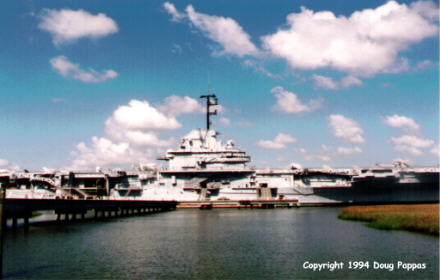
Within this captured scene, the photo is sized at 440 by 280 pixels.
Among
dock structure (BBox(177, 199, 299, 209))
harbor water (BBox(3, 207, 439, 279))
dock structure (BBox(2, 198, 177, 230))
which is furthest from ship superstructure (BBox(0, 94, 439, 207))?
harbor water (BBox(3, 207, 439, 279))

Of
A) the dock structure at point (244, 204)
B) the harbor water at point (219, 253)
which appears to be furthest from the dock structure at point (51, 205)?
the dock structure at point (244, 204)

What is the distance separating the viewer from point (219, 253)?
17.6m

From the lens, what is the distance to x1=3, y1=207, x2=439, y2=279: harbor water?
1391 cm

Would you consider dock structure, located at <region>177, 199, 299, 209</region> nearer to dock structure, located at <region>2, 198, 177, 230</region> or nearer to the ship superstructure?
the ship superstructure

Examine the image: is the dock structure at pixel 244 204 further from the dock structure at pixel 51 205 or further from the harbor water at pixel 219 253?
the harbor water at pixel 219 253

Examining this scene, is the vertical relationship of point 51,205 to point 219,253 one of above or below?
above

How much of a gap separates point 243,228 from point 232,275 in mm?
12718

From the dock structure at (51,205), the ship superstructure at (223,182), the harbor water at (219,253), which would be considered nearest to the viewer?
the harbor water at (219,253)

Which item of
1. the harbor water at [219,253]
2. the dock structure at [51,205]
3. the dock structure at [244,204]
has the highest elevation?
the dock structure at [51,205]

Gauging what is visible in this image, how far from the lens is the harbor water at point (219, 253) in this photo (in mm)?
13906

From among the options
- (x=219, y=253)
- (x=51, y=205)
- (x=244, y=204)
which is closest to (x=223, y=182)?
(x=244, y=204)

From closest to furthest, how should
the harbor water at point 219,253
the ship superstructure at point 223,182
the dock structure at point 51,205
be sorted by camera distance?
the harbor water at point 219,253 < the dock structure at point 51,205 < the ship superstructure at point 223,182

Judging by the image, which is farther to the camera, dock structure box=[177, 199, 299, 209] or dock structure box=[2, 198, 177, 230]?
dock structure box=[177, 199, 299, 209]

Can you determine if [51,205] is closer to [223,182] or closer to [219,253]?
[219,253]
